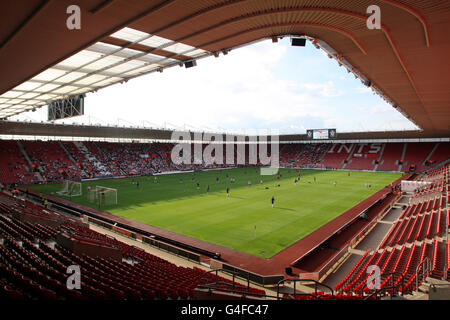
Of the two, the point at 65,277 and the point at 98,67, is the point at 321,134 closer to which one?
the point at 98,67

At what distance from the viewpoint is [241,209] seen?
26.5 meters

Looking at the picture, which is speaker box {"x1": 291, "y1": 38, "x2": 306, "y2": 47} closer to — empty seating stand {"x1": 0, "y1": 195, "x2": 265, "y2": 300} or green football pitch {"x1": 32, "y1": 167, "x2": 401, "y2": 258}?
empty seating stand {"x1": 0, "y1": 195, "x2": 265, "y2": 300}

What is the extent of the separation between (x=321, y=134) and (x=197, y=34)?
62.7m

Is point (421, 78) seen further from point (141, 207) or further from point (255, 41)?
point (141, 207)

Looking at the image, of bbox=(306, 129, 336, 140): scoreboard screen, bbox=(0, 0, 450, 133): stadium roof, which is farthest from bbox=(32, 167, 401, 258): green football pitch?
bbox=(306, 129, 336, 140): scoreboard screen

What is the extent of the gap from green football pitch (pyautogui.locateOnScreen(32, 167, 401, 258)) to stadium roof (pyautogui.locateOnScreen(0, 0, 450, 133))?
458 inches

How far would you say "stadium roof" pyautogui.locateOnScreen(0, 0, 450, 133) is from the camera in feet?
26.2

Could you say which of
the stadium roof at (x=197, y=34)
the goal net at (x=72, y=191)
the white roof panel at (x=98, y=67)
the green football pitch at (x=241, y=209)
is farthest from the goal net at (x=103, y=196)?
the stadium roof at (x=197, y=34)

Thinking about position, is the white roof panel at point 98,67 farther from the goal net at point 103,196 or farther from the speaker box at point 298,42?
the goal net at point 103,196

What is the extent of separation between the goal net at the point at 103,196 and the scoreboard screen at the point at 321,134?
52.6m

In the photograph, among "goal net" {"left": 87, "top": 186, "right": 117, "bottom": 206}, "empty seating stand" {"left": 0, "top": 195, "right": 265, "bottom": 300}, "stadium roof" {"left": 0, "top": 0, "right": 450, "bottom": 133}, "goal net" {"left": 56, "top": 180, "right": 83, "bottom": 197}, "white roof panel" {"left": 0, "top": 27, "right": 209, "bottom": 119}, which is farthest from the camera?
"goal net" {"left": 56, "top": 180, "right": 83, "bottom": 197}

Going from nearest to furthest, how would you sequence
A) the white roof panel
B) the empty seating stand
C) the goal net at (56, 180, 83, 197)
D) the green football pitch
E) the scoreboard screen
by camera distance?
the empty seating stand
the white roof panel
the green football pitch
the goal net at (56, 180, 83, 197)
the scoreboard screen

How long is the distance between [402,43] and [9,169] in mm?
52971

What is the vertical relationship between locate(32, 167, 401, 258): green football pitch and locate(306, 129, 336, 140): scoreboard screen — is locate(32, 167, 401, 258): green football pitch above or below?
below
